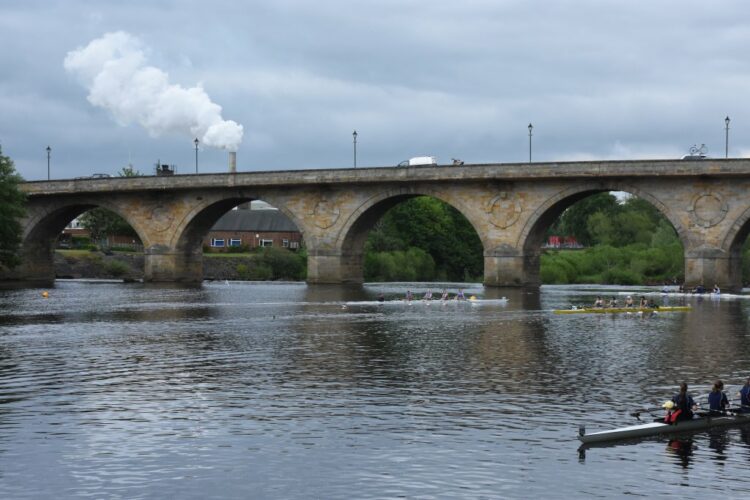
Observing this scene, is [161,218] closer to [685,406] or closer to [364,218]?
[364,218]

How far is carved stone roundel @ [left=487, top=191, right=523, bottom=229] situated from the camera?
71.5 m

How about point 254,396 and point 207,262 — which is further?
point 207,262

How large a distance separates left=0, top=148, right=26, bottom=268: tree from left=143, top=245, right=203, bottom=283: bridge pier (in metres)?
10.9

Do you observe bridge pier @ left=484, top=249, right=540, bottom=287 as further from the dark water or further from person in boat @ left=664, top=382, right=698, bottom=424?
person in boat @ left=664, top=382, right=698, bottom=424

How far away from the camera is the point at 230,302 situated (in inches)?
2416

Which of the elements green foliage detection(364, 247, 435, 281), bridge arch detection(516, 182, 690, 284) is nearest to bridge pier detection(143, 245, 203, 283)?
green foliage detection(364, 247, 435, 281)

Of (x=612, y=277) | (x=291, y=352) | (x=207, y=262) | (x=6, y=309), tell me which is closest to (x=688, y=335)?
(x=291, y=352)

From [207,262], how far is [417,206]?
87.7 ft

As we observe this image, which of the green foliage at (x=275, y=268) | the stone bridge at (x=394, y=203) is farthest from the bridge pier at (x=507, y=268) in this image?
the green foliage at (x=275, y=268)

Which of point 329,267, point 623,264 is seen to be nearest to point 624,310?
point 329,267

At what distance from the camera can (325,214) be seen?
78.9 meters

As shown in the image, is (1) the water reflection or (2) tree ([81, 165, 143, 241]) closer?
(1) the water reflection

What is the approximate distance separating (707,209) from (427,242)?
55.0 m

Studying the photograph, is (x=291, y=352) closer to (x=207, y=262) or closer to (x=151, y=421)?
(x=151, y=421)
